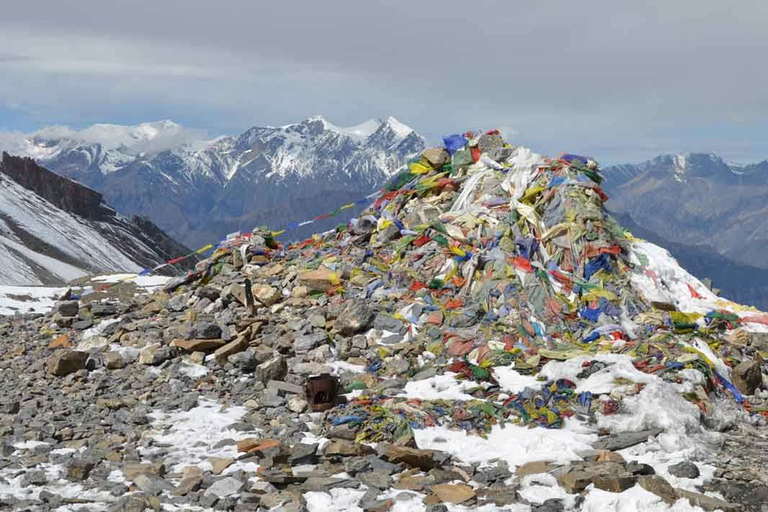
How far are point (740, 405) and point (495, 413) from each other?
16.3 ft

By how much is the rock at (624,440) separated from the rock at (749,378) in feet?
12.7

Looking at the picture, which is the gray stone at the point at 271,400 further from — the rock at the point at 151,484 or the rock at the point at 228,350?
the rock at the point at 151,484

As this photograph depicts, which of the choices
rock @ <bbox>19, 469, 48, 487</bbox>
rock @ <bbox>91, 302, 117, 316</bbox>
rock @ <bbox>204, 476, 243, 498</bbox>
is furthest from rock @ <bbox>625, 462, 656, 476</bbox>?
rock @ <bbox>91, 302, 117, 316</bbox>

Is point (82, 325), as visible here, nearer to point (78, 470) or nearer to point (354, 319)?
point (354, 319)

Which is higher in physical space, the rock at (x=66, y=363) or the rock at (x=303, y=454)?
the rock at (x=66, y=363)

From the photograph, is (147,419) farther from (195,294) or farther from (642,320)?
(642,320)

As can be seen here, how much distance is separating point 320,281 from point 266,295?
5.08 ft

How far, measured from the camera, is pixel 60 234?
457ft

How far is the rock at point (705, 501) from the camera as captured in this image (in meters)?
8.23

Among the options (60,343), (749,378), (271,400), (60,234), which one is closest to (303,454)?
(271,400)

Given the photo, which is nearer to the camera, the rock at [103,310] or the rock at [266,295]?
the rock at [266,295]

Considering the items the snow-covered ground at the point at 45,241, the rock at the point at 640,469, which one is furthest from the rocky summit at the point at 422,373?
the snow-covered ground at the point at 45,241

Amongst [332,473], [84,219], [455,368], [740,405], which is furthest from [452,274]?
[84,219]

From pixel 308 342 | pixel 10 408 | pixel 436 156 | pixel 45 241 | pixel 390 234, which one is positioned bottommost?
pixel 10 408
